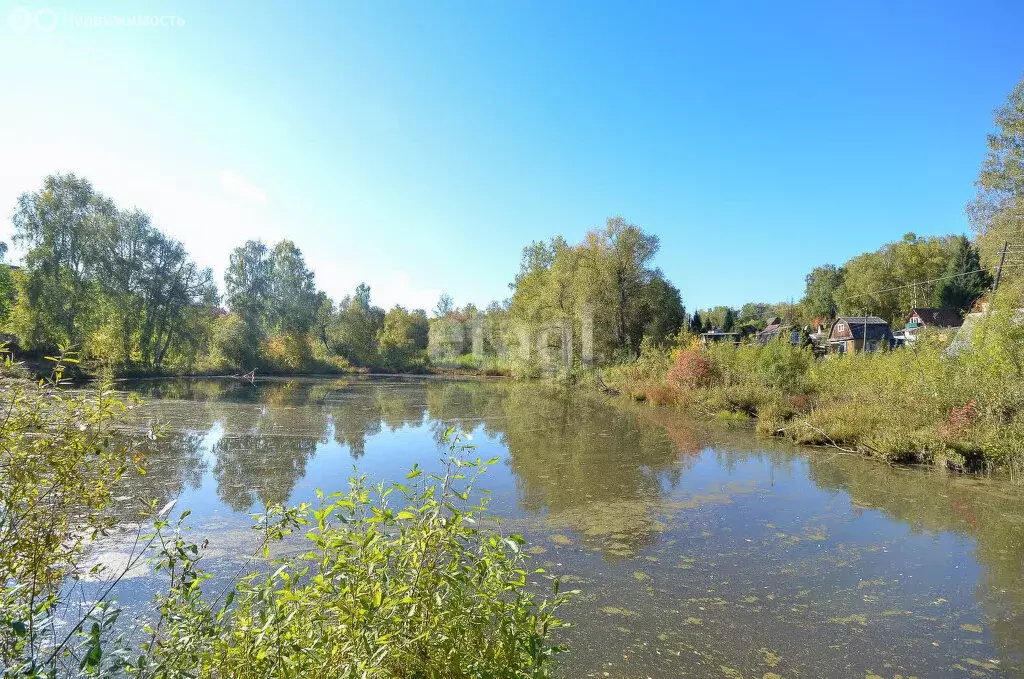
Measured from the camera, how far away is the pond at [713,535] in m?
3.62

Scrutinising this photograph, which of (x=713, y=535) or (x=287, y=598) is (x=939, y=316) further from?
(x=287, y=598)

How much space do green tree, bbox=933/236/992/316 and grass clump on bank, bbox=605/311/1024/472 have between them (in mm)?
39460

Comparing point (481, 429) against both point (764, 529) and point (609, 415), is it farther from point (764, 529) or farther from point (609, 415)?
point (764, 529)

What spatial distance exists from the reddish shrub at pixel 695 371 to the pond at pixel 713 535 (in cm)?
432

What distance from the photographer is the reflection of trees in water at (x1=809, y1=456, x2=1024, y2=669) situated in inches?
164

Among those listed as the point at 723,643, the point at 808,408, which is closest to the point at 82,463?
the point at 723,643

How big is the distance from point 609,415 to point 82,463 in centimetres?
1495

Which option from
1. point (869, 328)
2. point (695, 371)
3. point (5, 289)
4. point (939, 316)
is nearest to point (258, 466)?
point (695, 371)

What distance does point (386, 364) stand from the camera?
40.2 metres

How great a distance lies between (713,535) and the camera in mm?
5934

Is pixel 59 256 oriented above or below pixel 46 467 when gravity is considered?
above

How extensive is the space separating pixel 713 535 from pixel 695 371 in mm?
11867

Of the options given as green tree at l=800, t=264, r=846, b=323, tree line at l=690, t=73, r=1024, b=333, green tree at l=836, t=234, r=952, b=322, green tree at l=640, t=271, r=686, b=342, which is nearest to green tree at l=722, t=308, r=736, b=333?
tree line at l=690, t=73, r=1024, b=333

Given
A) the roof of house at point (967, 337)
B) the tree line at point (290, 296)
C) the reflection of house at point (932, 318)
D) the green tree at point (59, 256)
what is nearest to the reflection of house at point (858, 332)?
the reflection of house at point (932, 318)
